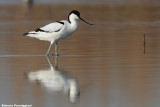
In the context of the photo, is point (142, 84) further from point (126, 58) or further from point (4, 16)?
point (4, 16)

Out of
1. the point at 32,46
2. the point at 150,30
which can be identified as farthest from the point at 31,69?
the point at 150,30

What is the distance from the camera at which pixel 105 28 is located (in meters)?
22.9

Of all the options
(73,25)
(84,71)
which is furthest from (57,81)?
(73,25)

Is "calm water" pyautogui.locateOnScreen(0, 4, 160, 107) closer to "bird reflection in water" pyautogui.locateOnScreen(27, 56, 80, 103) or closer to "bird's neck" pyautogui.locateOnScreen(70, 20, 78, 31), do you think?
"bird reflection in water" pyautogui.locateOnScreen(27, 56, 80, 103)

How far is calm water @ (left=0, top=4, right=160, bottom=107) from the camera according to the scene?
29.4 ft

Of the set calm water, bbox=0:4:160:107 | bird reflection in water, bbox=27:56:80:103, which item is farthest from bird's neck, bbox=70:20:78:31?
bird reflection in water, bbox=27:56:80:103

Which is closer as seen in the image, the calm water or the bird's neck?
the calm water

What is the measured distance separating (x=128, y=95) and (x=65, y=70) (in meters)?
2.90

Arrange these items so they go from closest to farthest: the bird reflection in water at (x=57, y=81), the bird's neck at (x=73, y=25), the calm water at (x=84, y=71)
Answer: the calm water at (x=84, y=71)
the bird reflection in water at (x=57, y=81)
the bird's neck at (x=73, y=25)

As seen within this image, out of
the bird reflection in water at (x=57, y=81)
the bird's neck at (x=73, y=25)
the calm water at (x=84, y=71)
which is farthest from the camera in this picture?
the bird's neck at (x=73, y=25)

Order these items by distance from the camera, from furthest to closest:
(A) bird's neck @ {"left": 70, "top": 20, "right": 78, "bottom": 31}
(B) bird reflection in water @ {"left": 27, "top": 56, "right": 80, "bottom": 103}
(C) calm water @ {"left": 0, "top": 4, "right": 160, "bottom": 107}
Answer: (A) bird's neck @ {"left": 70, "top": 20, "right": 78, "bottom": 31} < (B) bird reflection in water @ {"left": 27, "top": 56, "right": 80, "bottom": 103} < (C) calm water @ {"left": 0, "top": 4, "right": 160, "bottom": 107}

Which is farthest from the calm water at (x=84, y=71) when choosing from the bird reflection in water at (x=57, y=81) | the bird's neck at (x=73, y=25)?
the bird's neck at (x=73, y=25)

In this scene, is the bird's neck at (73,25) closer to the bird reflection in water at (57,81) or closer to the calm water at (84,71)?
the calm water at (84,71)

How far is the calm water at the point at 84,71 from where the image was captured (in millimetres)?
8953
